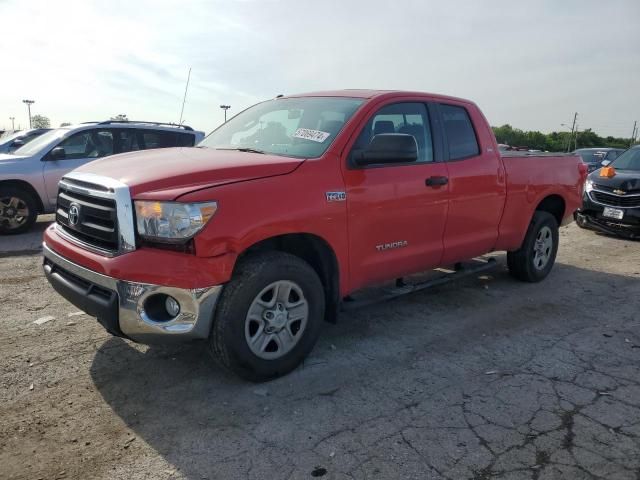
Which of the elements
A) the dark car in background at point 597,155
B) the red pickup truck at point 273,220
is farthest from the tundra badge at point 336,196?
the dark car in background at point 597,155

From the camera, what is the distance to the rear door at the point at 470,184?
15.2 feet

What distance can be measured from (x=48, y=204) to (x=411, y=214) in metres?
6.54

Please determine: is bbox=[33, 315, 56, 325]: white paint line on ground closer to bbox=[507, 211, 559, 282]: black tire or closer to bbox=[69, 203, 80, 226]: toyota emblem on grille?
bbox=[69, 203, 80, 226]: toyota emblem on grille

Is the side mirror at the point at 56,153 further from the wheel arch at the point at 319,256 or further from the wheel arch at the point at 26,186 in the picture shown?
the wheel arch at the point at 319,256

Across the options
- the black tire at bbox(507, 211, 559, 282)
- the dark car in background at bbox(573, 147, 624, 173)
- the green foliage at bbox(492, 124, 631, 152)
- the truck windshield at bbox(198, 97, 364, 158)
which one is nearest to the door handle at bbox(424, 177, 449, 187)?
the truck windshield at bbox(198, 97, 364, 158)

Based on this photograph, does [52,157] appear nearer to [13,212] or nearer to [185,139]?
[13,212]

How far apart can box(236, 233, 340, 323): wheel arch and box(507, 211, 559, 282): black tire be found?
2.95 meters

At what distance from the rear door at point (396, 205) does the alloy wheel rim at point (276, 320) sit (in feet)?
1.80

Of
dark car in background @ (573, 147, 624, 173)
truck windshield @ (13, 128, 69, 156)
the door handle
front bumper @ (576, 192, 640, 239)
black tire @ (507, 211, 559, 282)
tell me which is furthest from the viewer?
dark car in background @ (573, 147, 624, 173)

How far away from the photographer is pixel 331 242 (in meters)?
3.63

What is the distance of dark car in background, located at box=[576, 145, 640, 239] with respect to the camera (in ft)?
28.3

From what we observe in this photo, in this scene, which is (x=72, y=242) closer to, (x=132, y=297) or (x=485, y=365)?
(x=132, y=297)

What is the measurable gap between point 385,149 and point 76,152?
6.75 meters

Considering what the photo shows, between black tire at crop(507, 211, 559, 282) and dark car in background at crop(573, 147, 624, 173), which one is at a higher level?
dark car in background at crop(573, 147, 624, 173)
